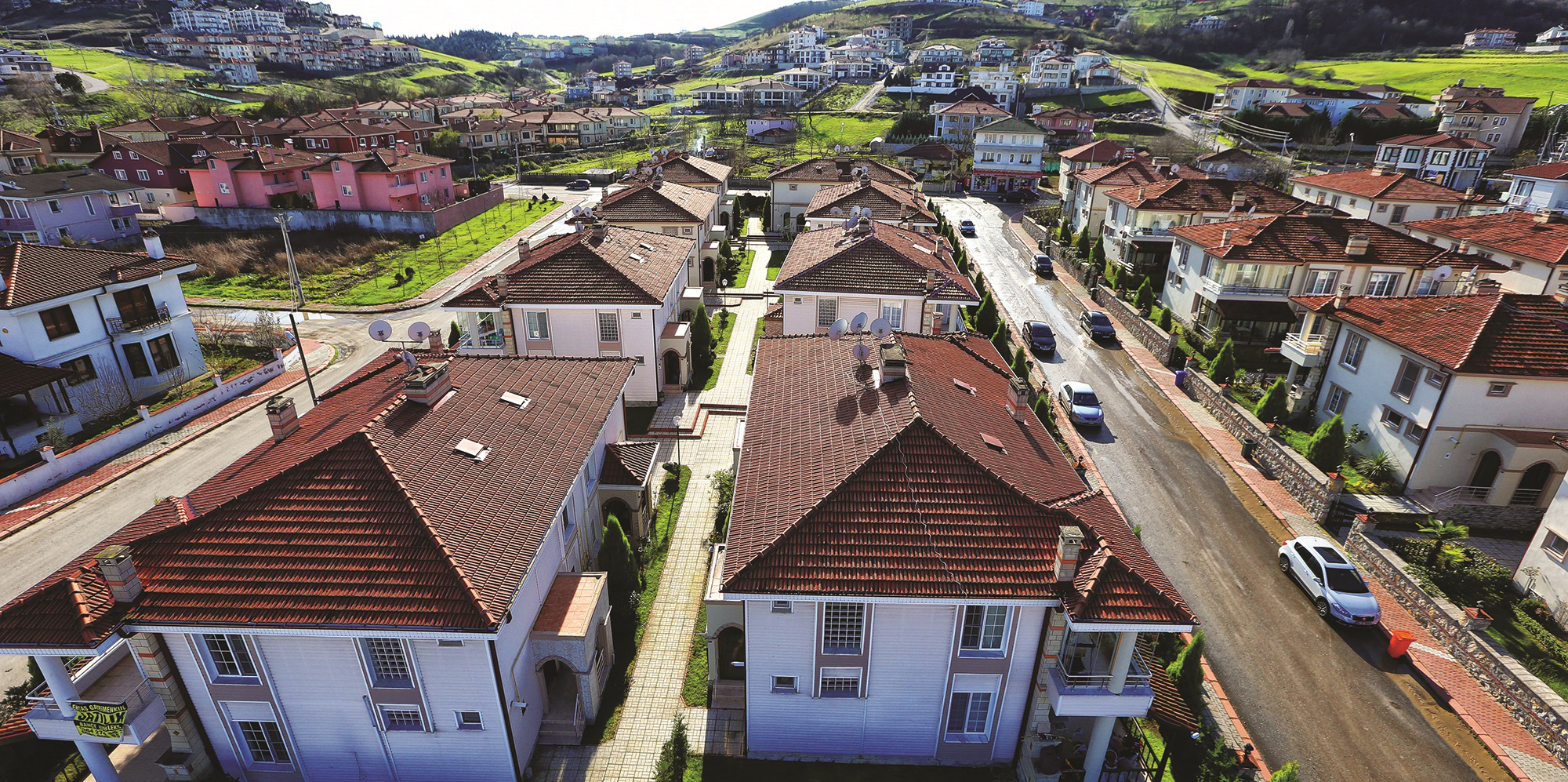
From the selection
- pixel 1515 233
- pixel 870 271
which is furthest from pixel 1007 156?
pixel 870 271

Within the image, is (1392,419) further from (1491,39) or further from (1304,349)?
(1491,39)

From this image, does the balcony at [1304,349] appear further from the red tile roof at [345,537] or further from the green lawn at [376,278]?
the green lawn at [376,278]

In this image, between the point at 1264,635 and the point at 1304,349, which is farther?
the point at 1304,349

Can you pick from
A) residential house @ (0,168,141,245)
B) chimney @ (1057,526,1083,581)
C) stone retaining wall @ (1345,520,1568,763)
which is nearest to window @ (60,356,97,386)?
residential house @ (0,168,141,245)

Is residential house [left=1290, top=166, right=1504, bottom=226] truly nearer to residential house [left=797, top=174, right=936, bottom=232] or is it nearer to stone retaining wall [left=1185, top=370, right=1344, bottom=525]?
stone retaining wall [left=1185, top=370, right=1344, bottom=525]

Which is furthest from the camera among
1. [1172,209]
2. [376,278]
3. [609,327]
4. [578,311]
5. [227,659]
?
[376,278]

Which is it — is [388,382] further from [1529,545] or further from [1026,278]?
[1026,278]

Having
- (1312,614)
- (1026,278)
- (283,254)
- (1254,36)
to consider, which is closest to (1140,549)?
(1312,614)
